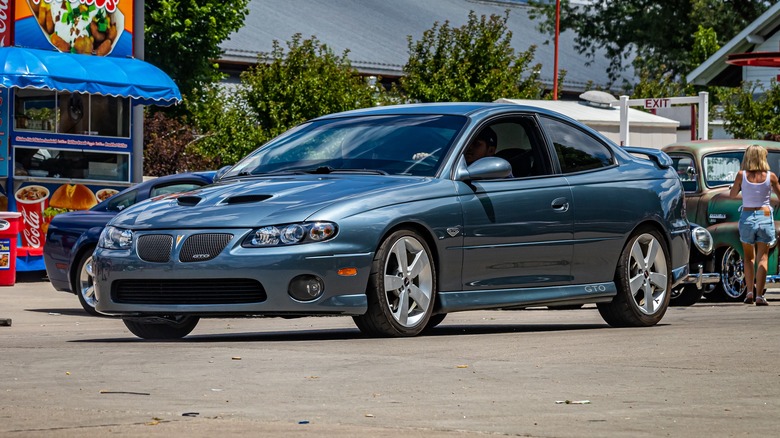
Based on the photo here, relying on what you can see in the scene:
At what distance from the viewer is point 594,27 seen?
229ft

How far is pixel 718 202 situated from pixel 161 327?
332 inches

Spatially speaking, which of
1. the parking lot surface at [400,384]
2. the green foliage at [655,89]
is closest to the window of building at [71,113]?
the parking lot surface at [400,384]

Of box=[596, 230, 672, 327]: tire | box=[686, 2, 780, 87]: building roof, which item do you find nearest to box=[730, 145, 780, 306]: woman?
box=[596, 230, 672, 327]: tire

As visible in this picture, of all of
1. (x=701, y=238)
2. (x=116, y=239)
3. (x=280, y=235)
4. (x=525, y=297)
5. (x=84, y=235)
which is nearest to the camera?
(x=280, y=235)

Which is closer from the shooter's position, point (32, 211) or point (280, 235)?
point (280, 235)

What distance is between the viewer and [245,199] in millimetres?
9773

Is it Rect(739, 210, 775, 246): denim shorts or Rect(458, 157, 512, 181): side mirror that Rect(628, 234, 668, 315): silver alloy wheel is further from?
Rect(739, 210, 775, 246): denim shorts

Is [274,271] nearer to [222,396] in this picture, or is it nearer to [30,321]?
[222,396]

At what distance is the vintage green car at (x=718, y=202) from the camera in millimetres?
17375

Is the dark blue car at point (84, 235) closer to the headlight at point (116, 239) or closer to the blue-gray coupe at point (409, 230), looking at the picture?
the blue-gray coupe at point (409, 230)

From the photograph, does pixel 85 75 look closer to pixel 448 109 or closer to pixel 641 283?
pixel 448 109

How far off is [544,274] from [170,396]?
14.8 feet

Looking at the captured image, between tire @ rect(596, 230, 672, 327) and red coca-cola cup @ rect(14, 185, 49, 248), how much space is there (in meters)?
12.0

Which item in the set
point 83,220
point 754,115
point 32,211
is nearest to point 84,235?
point 83,220
